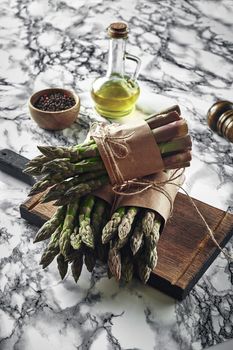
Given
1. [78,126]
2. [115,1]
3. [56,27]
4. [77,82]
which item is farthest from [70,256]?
[115,1]

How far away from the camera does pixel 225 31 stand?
6.40 ft

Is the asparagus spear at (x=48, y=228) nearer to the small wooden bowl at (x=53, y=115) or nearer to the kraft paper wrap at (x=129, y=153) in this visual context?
the kraft paper wrap at (x=129, y=153)

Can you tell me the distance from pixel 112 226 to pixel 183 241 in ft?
0.52

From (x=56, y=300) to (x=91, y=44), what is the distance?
961 millimetres

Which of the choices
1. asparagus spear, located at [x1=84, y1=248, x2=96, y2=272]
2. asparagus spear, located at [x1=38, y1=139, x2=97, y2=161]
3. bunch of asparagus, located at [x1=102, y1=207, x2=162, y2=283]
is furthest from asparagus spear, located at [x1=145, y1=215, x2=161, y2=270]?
asparagus spear, located at [x1=38, y1=139, x2=97, y2=161]

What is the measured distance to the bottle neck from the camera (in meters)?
1.46

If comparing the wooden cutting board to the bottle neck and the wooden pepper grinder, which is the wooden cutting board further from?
the bottle neck

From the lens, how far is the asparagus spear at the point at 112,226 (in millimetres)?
1107

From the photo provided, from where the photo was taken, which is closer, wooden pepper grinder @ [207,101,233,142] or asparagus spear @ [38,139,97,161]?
asparagus spear @ [38,139,97,161]

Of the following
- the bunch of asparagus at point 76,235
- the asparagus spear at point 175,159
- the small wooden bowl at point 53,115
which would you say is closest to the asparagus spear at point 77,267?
the bunch of asparagus at point 76,235

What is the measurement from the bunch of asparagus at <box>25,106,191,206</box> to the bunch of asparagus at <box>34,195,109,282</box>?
2 cm

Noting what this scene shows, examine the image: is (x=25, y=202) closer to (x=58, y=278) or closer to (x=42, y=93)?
(x=58, y=278)

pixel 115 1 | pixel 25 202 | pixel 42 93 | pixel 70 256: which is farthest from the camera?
pixel 115 1

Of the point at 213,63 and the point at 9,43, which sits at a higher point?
the point at 213,63
